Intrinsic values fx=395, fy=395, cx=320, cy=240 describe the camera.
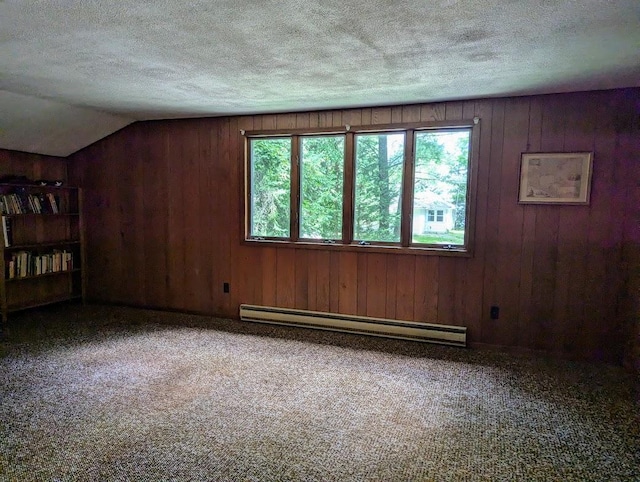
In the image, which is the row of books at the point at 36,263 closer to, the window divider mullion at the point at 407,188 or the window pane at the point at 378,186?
the window pane at the point at 378,186

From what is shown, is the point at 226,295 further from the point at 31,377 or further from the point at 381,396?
the point at 381,396

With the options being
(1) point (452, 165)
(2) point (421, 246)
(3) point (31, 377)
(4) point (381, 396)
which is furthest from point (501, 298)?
(3) point (31, 377)

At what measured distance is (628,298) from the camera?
309 centimetres

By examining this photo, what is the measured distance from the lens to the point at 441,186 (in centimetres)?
365

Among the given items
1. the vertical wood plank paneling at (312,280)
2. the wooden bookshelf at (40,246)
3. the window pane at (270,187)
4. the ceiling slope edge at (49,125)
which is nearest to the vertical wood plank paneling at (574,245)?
the vertical wood plank paneling at (312,280)

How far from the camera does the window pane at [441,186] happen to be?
3576 millimetres

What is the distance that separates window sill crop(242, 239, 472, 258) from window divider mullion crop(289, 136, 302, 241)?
14 cm

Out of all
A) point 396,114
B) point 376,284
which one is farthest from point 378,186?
point 376,284

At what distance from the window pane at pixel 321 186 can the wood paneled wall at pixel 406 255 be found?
21cm

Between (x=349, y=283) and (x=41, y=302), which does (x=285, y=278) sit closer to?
(x=349, y=283)

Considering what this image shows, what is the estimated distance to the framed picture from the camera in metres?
3.19

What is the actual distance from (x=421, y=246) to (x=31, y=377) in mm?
3300

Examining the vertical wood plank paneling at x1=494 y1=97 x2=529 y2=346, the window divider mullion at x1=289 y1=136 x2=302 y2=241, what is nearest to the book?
the window divider mullion at x1=289 y1=136 x2=302 y2=241

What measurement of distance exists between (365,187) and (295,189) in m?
0.74
